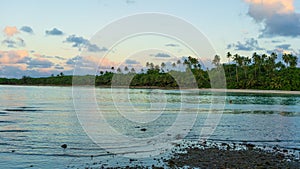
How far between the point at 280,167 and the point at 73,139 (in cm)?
1802

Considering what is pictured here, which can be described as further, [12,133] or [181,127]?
[181,127]

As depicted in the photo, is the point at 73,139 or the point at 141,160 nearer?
the point at 141,160

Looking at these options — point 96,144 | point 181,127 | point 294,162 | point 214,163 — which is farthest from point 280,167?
point 181,127

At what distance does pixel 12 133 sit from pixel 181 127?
18.5 m

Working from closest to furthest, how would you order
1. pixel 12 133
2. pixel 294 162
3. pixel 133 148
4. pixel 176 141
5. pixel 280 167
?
1. pixel 280 167
2. pixel 294 162
3. pixel 133 148
4. pixel 176 141
5. pixel 12 133

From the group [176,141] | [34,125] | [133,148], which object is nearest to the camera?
[133,148]

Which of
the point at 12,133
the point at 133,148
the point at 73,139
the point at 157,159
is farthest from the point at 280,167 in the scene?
the point at 12,133

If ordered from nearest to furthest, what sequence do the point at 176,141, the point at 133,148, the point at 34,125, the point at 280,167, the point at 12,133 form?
the point at 280,167
the point at 133,148
the point at 176,141
the point at 12,133
the point at 34,125

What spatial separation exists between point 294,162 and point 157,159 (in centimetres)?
849

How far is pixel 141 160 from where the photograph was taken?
72.8ft

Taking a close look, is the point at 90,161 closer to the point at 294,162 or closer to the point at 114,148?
the point at 114,148

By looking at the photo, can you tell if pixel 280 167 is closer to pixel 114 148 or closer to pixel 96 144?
pixel 114 148

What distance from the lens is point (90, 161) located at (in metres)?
22.2

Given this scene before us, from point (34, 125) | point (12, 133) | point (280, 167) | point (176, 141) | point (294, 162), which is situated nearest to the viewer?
point (280, 167)
